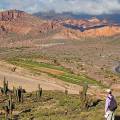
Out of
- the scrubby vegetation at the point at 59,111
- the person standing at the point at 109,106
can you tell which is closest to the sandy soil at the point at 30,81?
the scrubby vegetation at the point at 59,111

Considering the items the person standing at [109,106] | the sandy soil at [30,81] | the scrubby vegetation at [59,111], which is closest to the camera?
the person standing at [109,106]

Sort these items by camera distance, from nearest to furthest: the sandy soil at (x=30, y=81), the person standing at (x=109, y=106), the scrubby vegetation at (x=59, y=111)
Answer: the person standing at (x=109, y=106), the scrubby vegetation at (x=59, y=111), the sandy soil at (x=30, y=81)

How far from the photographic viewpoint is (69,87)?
69500 mm

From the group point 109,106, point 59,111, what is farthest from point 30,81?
point 109,106

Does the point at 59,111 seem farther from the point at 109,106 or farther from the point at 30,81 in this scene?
the point at 30,81

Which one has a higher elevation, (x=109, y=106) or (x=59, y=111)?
(x=109, y=106)

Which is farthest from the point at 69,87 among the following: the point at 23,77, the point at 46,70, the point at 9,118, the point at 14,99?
the point at 9,118

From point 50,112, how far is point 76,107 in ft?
8.00

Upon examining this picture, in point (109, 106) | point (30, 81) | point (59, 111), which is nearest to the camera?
point (109, 106)

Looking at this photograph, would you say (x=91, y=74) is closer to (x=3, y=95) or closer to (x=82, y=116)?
(x=3, y=95)

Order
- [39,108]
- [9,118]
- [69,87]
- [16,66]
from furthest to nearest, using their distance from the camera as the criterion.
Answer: [16,66] < [69,87] < [39,108] < [9,118]

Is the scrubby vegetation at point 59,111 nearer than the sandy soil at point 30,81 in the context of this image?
Yes

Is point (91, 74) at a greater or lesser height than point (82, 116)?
lesser

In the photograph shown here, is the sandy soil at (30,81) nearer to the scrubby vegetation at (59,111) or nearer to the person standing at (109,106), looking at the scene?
the scrubby vegetation at (59,111)
